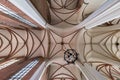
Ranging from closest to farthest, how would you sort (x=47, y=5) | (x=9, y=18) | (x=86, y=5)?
1. (x=9, y=18)
2. (x=86, y=5)
3. (x=47, y=5)

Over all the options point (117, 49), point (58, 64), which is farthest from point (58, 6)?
point (117, 49)

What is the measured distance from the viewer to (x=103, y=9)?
22.3 feet

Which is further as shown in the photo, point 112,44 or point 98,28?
point 112,44

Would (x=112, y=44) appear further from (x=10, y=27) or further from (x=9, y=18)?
(x=9, y=18)

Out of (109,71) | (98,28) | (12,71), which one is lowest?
(109,71)

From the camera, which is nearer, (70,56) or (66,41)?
(70,56)

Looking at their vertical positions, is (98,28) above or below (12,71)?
above

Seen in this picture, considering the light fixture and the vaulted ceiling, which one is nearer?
the light fixture

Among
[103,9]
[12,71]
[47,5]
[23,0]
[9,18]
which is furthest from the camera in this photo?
[47,5]

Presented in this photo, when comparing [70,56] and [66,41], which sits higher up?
[66,41]

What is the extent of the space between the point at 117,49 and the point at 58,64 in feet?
14.6

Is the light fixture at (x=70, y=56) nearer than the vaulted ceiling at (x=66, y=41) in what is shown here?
Yes

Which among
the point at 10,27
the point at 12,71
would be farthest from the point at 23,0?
the point at 10,27

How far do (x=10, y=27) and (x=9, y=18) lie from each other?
13.2 ft
